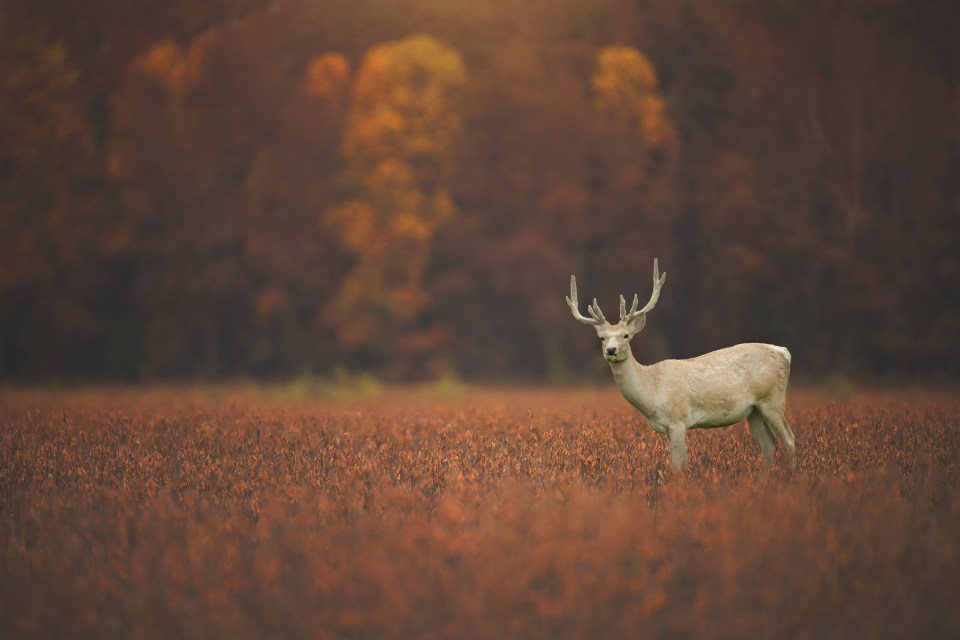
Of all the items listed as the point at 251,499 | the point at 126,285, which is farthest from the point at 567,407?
the point at 126,285

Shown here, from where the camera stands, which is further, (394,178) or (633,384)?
(394,178)

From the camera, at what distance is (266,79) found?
95.8ft

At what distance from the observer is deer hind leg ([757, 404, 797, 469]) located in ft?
30.4

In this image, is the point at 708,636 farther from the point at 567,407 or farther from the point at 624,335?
the point at 567,407

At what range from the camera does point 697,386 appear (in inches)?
359

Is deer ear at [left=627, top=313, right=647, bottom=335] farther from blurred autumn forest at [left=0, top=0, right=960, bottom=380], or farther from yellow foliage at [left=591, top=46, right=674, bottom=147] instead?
yellow foliage at [left=591, top=46, right=674, bottom=147]

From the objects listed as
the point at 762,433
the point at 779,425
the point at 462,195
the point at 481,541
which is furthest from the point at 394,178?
the point at 481,541

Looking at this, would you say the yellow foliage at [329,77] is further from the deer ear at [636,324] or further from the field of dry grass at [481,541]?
the deer ear at [636,324]

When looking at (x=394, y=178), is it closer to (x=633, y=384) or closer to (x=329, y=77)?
(x=329, y=77)

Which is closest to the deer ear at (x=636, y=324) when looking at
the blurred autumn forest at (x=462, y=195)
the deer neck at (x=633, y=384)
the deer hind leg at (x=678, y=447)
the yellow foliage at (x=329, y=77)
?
the deer neck at (x=633, y=384)

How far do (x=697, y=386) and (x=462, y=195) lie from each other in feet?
65.2

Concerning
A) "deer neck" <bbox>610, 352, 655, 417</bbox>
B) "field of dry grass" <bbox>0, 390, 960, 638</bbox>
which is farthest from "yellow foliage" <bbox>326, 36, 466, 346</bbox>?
"deer neck" <bbox>610, 352, 655, 417</bbox>

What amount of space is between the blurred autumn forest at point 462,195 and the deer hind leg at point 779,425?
1583 cm

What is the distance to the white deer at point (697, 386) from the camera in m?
8.88
